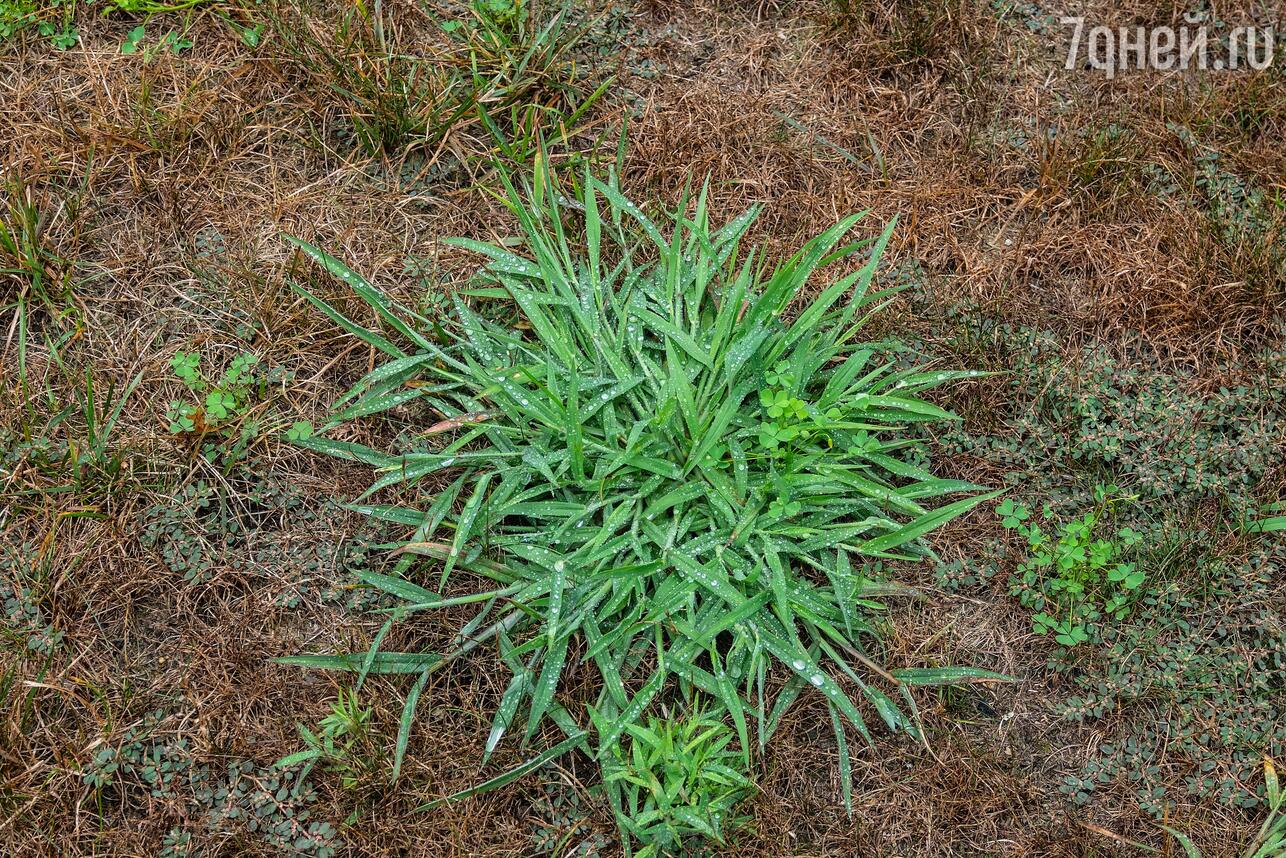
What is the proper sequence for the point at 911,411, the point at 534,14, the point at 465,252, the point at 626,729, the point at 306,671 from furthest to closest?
the point at 534,14 → the point at 465,252 → the point at 911,411 → the point at 306,671 → the point at 626,729

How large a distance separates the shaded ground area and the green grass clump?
8cm

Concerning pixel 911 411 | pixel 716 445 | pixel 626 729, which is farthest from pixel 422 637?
pixel 911 411

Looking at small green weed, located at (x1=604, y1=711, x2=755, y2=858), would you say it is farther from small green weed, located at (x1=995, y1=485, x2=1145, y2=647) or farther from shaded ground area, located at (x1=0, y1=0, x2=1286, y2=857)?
small green weed, located at (x1=995, y1=485, x2=1145, y2=647)

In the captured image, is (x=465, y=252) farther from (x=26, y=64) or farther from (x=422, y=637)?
(x=26, y=64)

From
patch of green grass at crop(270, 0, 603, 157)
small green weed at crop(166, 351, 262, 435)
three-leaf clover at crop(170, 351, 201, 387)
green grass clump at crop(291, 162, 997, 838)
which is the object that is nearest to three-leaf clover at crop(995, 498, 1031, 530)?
green grass clump at crop(291, 162, 997, 838)

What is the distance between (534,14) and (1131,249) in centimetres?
172

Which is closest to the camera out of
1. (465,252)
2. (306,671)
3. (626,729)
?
(626,729)

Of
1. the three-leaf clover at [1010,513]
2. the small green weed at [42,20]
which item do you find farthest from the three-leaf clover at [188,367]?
the three-leaf clover at [1010,513]

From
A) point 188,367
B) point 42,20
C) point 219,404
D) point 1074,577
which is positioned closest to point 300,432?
point 219,404

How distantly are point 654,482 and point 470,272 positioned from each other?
2.47ft

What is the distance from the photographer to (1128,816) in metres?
2.15

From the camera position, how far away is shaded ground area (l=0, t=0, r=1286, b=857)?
84.3 inches

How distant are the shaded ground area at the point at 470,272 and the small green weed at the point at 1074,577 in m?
0.04

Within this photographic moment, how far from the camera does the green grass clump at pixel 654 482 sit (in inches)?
84.6
